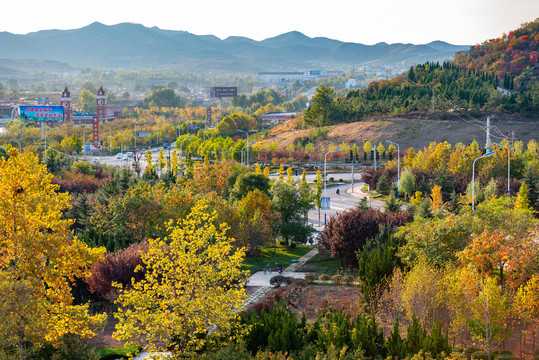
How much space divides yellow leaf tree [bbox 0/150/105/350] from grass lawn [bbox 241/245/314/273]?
17.0m

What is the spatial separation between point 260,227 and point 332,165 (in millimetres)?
56072

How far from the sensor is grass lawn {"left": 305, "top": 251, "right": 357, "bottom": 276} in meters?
37.1

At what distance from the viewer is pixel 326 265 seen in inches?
1543

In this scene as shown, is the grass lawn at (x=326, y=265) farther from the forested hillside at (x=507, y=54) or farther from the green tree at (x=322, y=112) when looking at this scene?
the forested hillside at (x=507, y=54)

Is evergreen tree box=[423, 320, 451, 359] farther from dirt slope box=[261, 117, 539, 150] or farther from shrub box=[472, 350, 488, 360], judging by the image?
dirt slope box=[261, 117, 539, 150]

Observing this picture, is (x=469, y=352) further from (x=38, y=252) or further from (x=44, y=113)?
(x=44, y=113)

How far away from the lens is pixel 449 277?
25141 mm

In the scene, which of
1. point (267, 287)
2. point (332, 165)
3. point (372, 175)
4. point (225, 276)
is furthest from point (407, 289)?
point (332, 165)

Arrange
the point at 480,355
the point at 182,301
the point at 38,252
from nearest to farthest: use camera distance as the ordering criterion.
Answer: the point at 182,301 → the point at 38,252 → the point at 480,355

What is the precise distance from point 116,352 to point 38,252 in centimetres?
532

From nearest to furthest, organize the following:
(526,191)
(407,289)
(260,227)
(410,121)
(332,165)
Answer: (407,289), (260,227), (526,191), (332,165), (410,121)

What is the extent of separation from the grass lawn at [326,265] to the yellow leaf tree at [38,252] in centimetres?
1738

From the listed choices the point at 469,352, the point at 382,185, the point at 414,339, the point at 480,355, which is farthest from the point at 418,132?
the point at 414,339

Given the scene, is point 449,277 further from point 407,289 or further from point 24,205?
point 24,205
